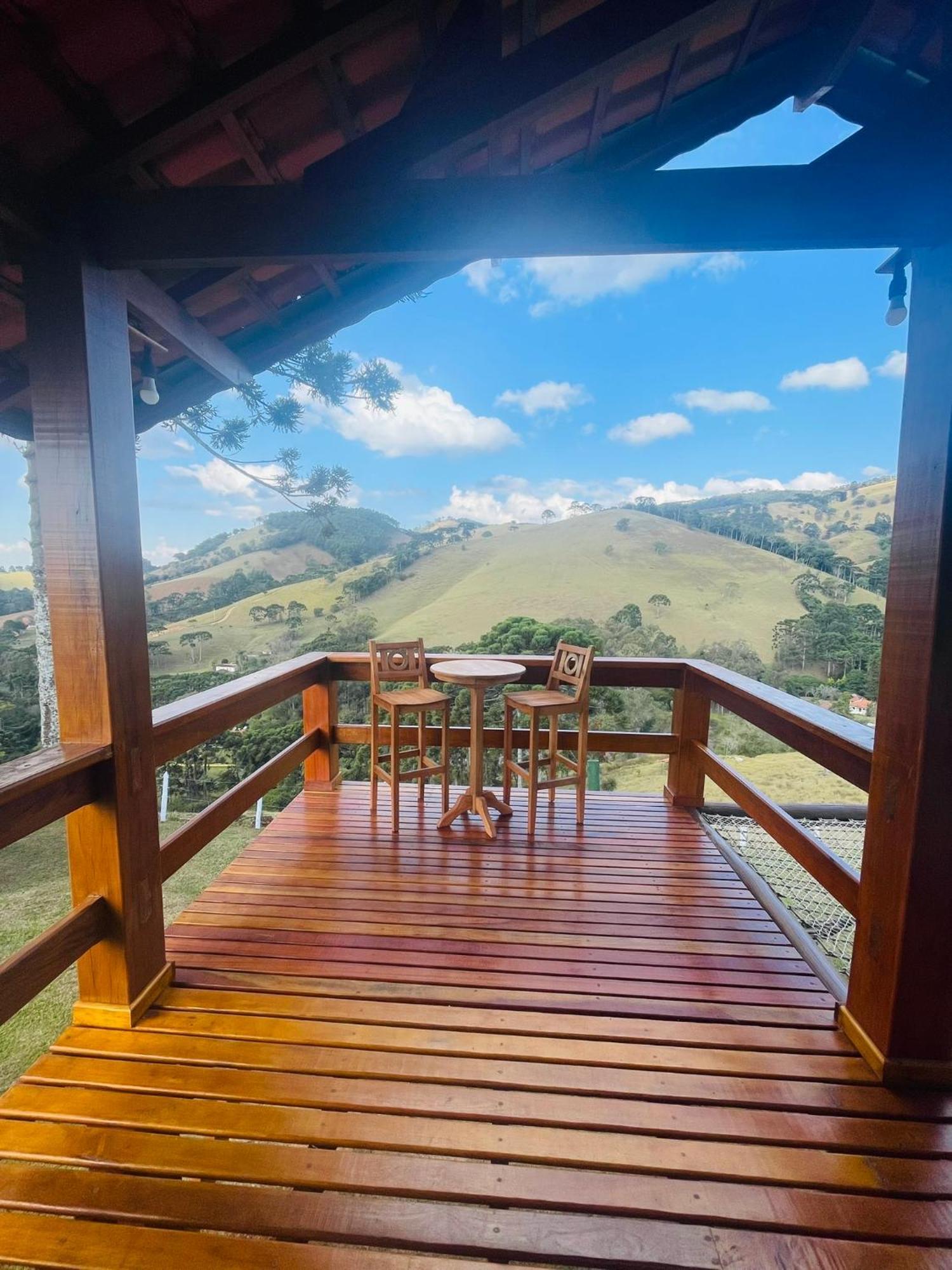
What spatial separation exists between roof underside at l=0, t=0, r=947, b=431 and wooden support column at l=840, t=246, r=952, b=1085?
31.1 inches

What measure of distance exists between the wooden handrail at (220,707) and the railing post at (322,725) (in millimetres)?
263

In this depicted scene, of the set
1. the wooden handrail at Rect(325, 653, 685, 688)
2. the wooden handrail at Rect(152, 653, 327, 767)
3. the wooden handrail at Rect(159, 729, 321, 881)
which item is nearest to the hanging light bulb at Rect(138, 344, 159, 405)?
the wooden handrail at Rect(152, 653, 327, 767)

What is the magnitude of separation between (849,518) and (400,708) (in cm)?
1675

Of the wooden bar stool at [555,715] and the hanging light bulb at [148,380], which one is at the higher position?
the hanging light bulb at [148,380]

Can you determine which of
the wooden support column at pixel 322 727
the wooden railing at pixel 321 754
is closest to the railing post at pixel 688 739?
the wooden railing at pixel 321 754

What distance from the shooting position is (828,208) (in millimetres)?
1443

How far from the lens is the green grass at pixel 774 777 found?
857 cm

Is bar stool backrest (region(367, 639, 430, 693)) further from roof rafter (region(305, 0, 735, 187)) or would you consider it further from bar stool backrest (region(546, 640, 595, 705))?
roof rafter (region(305, 0, 735, 187))

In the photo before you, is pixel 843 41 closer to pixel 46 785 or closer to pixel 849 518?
pixel 46 785

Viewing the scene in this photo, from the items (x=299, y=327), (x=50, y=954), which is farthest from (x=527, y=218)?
(x=50, y=954)

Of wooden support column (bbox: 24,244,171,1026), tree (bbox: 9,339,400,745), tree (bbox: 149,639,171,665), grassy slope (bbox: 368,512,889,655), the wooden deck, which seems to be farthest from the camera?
grassy slope (bbox: 368,512,889,655)

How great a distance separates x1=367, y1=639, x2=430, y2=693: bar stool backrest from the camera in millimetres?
3158

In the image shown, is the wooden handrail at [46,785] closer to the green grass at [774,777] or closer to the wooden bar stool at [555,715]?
the wooden bar stool at [555,715]

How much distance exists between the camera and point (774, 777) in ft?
30.4
